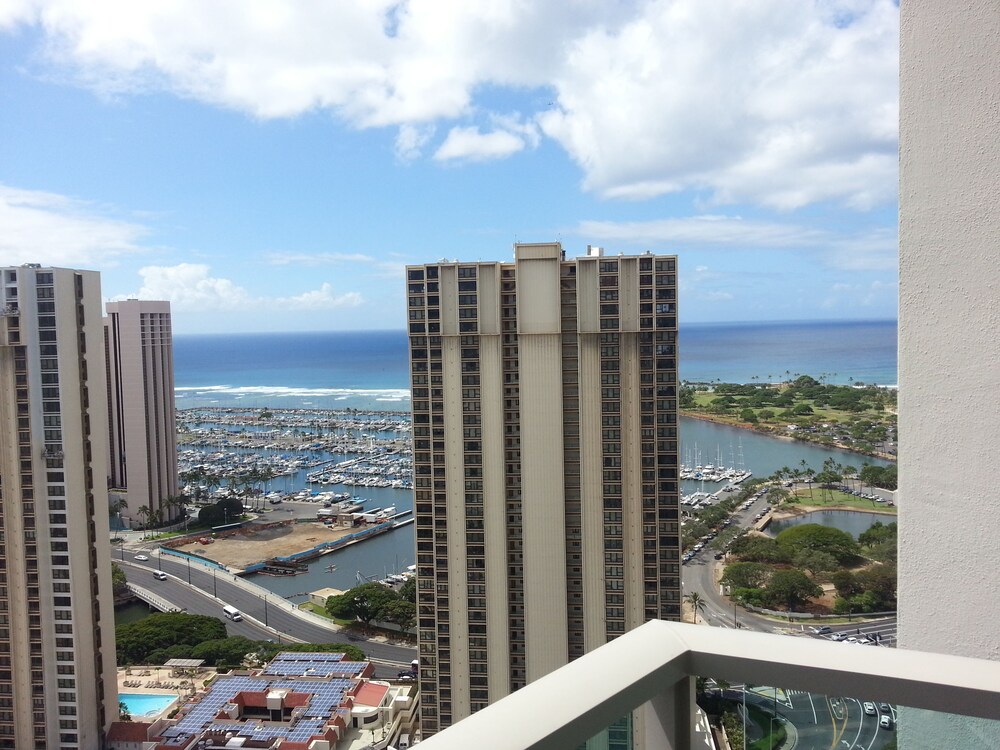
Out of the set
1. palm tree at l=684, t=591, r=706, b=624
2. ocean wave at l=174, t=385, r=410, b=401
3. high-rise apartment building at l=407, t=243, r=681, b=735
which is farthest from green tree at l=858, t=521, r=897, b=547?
ocean wave at l=174, t=385, r=410, b=401

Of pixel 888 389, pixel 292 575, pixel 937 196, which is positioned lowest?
pixel 292 575

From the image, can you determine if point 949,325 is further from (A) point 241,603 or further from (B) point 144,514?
(B) point 144,514

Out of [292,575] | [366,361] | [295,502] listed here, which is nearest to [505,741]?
[292,575]

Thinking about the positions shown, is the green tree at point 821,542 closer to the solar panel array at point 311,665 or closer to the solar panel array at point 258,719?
the solar panel array at point 311,665

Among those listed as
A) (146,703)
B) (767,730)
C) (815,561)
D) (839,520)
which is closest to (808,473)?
(839,520)

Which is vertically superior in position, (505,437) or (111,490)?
(505,437)

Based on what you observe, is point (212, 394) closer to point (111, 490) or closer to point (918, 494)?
point (111, 490)

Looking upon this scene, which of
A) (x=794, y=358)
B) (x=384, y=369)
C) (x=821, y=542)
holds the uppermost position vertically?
(x=794, y=358)
